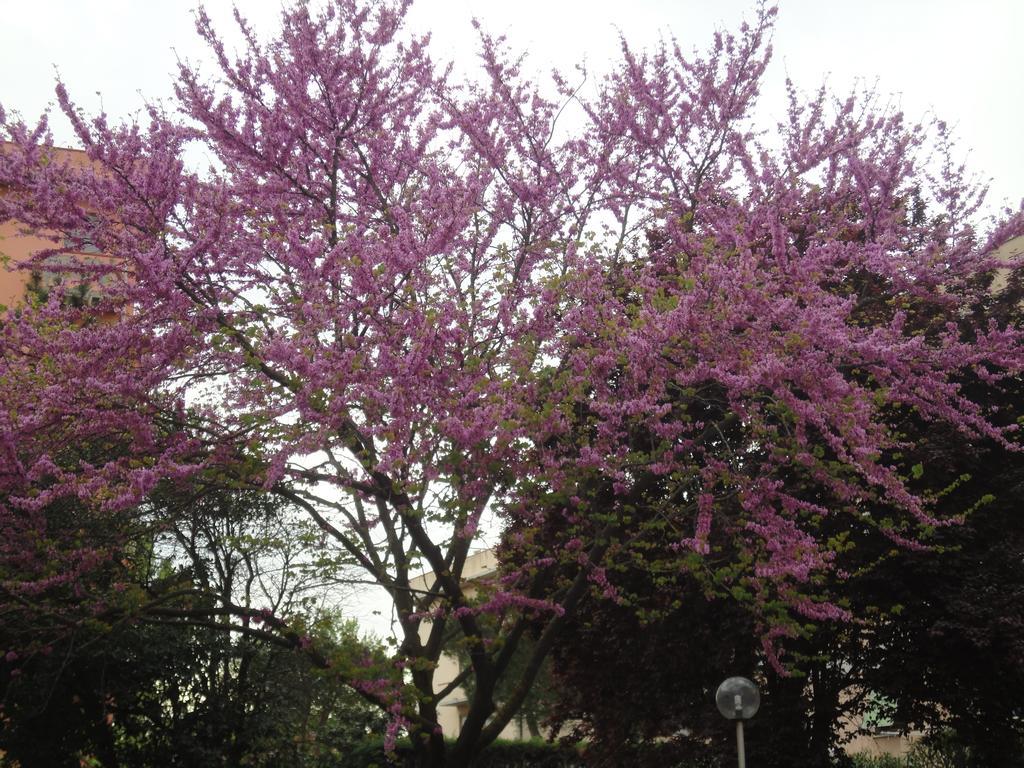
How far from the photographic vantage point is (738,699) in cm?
Result: 848

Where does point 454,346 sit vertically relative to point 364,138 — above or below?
below

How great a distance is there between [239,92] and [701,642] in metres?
8.22

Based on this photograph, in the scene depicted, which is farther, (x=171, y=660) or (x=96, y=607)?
(x=171, y=660)

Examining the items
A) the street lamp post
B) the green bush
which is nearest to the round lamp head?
the street lamp post

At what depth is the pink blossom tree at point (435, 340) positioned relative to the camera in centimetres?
745

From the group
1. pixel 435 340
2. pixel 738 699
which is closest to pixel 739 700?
pixel 738 699

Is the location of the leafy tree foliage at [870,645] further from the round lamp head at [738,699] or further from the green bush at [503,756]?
the green bush at [503,756]

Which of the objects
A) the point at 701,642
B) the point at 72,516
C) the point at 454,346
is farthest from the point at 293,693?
the point at 454,346

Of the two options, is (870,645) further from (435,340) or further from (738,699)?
(435,340)

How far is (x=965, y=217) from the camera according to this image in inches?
447

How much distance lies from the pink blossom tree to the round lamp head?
50 centimetres

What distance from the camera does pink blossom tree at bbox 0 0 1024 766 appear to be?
7453 millimetres

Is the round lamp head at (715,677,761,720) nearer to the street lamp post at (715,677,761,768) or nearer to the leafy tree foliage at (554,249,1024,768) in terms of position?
the street lamp post at (715,677,761,768)

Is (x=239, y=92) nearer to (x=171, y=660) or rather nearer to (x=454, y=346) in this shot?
(x=454, y=346)
